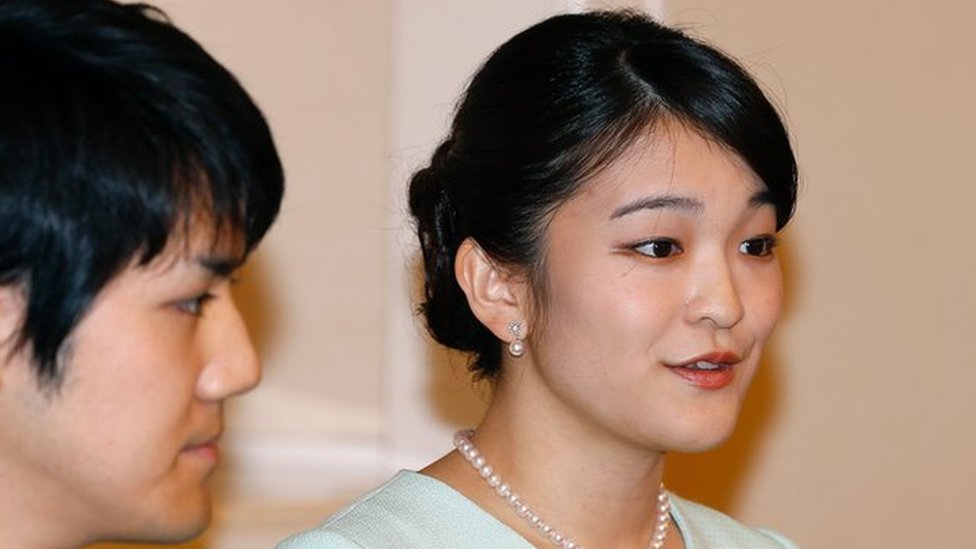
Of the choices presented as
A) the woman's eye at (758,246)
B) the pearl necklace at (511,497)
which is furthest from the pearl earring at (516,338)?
the woman's eye at (758,246)

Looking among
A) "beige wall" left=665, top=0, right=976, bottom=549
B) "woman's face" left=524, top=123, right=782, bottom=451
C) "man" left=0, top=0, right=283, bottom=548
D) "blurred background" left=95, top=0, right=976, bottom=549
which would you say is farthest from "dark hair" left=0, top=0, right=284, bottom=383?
"beige wall" left=665, top=0, right=976, bottom=549

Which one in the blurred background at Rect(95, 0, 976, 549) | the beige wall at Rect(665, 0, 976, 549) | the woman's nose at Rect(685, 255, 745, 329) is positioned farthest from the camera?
the beige wall at Rect(665, 0, 976, 549)

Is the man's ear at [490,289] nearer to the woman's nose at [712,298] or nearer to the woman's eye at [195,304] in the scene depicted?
the woman's nose at [712,298]

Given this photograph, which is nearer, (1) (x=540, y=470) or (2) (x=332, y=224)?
(1) (x=540, y=470)

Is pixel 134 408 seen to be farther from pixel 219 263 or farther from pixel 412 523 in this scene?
pixel 412 523

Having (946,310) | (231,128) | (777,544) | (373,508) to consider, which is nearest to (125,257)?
(231,128)

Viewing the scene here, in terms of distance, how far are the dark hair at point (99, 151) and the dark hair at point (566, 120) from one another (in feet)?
1.64

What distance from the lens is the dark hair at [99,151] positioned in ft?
5.03

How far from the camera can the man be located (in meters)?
1.54

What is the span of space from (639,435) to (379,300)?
0.81 meters

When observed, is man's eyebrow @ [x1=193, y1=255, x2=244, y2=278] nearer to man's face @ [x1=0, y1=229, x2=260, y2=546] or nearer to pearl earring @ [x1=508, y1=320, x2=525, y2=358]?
man's face @ [x1=0, y1=229, x2=260, y2=546]

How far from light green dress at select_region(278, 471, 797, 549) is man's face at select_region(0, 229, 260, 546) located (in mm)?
425

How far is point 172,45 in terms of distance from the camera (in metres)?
1.63

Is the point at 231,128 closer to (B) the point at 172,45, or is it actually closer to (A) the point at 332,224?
(B) the point at 172,45
